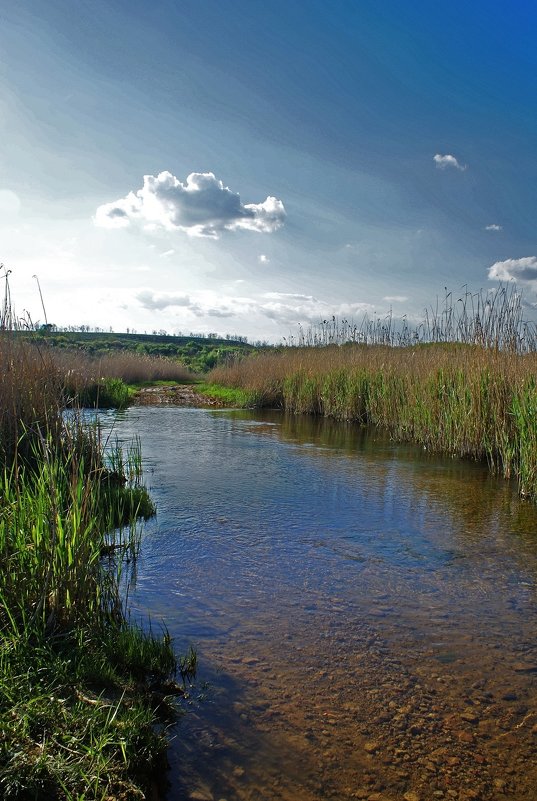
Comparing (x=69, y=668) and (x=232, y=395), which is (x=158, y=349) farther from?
(x=69, y=668)

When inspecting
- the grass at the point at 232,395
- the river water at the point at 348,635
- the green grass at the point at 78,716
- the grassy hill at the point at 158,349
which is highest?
the grassy hill at the point at 158,349

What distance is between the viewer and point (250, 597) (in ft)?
13.5

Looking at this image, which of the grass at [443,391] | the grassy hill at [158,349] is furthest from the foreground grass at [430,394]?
the grassy hill at [158,349]

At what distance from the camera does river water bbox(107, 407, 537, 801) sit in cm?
244

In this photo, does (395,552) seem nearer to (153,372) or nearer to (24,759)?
(24,759)

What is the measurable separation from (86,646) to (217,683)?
0.69 meters

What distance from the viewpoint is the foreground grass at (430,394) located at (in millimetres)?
8406

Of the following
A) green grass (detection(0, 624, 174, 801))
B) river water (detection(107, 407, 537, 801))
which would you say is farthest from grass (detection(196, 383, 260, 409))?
green grass (detection(0, 624, 174, 801))

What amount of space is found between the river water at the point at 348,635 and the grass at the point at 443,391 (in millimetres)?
1150

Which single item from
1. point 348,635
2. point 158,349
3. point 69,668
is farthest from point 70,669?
point 158,349

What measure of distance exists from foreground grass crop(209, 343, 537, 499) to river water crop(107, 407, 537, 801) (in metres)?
1.32

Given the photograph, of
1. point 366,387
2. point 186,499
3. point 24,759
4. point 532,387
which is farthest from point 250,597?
point 366,387

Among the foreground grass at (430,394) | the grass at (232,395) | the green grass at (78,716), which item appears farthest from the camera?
the grass at (232,395)

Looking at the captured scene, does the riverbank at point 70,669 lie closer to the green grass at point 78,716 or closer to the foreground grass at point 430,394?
the green grass at point 78,716
